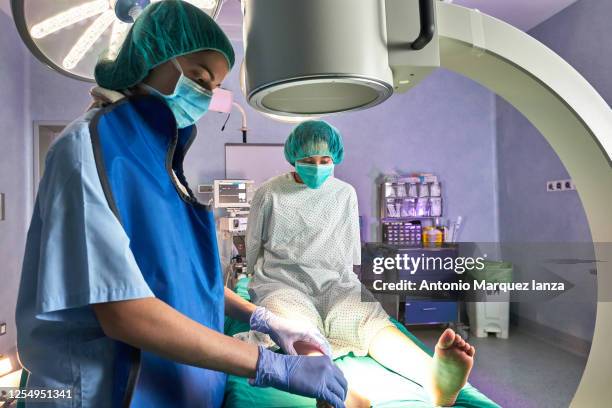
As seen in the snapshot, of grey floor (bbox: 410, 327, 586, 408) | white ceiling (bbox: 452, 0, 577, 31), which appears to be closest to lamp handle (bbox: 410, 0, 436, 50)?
grey floor (bbox: 410, 327, 586, 408)

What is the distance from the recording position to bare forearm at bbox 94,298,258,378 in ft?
2.07

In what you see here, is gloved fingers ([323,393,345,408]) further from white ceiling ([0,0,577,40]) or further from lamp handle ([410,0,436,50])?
white ceiling ([0,0,577,40])

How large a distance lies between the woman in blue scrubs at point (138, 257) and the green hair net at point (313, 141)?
3.87ft

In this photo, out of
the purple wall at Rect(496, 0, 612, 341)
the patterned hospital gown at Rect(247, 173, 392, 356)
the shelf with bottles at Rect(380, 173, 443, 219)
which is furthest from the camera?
the shelf with bottles at Rect(380, 173, 443, 219)

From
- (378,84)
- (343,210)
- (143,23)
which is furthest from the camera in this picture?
(343,210)

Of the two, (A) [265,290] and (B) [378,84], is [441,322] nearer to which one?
(A) [265,290]

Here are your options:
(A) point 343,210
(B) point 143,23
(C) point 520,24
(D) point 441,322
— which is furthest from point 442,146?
(B) point 143,23

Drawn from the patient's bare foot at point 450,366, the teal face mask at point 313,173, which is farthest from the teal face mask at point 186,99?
the teal face mask at point 313,173

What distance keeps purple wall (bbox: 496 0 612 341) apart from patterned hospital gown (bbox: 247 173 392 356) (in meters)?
2.46

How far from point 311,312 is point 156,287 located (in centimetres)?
110

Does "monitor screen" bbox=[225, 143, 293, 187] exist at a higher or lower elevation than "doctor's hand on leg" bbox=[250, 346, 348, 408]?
higher

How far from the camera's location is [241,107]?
4348 millimetres

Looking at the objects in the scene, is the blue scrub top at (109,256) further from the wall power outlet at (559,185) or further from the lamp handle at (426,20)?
the wall power outlet at (559,185)

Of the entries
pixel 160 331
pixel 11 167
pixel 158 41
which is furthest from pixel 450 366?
pixel 11 167
